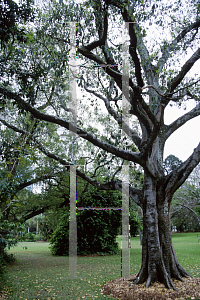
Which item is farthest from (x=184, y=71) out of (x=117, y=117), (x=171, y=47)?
(x=117, y=117)

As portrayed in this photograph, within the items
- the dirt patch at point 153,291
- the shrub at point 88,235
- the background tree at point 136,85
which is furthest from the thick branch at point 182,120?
the shrub at point 88,235

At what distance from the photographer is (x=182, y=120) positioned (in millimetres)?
7836

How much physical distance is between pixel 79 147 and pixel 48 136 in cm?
231

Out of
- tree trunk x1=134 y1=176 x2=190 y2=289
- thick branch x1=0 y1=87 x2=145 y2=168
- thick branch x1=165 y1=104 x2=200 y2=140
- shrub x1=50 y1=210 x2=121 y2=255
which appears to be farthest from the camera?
shrub x1=50 y1=210 x2=121 y2=255

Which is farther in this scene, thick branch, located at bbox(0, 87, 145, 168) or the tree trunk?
the tree trunk

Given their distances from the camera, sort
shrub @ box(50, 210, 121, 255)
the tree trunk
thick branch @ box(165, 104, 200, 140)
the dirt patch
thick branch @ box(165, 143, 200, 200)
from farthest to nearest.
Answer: shrub @ box(50, 210, 121, 255) < thick branch @ box(165, 104, 200, 140) < thick branch @ box(165, 143, 200, 200) < the tree trunk < the dirt patch

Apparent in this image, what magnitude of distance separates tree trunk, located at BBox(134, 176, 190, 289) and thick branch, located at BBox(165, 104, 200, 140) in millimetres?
1905

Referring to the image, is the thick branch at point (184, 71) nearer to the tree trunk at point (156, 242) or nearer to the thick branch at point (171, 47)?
the thick branch at point (171, 47)

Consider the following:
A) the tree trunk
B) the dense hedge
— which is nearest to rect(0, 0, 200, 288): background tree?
the tree trunk

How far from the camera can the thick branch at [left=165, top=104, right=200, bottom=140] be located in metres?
7.71

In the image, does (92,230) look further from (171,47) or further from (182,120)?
(171,47)

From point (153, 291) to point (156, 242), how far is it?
1.13 metres

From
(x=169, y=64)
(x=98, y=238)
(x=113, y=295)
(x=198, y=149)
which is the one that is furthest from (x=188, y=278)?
(x=98, y=238)

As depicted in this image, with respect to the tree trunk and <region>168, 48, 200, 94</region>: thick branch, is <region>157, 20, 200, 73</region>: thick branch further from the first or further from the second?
the tree trunk
